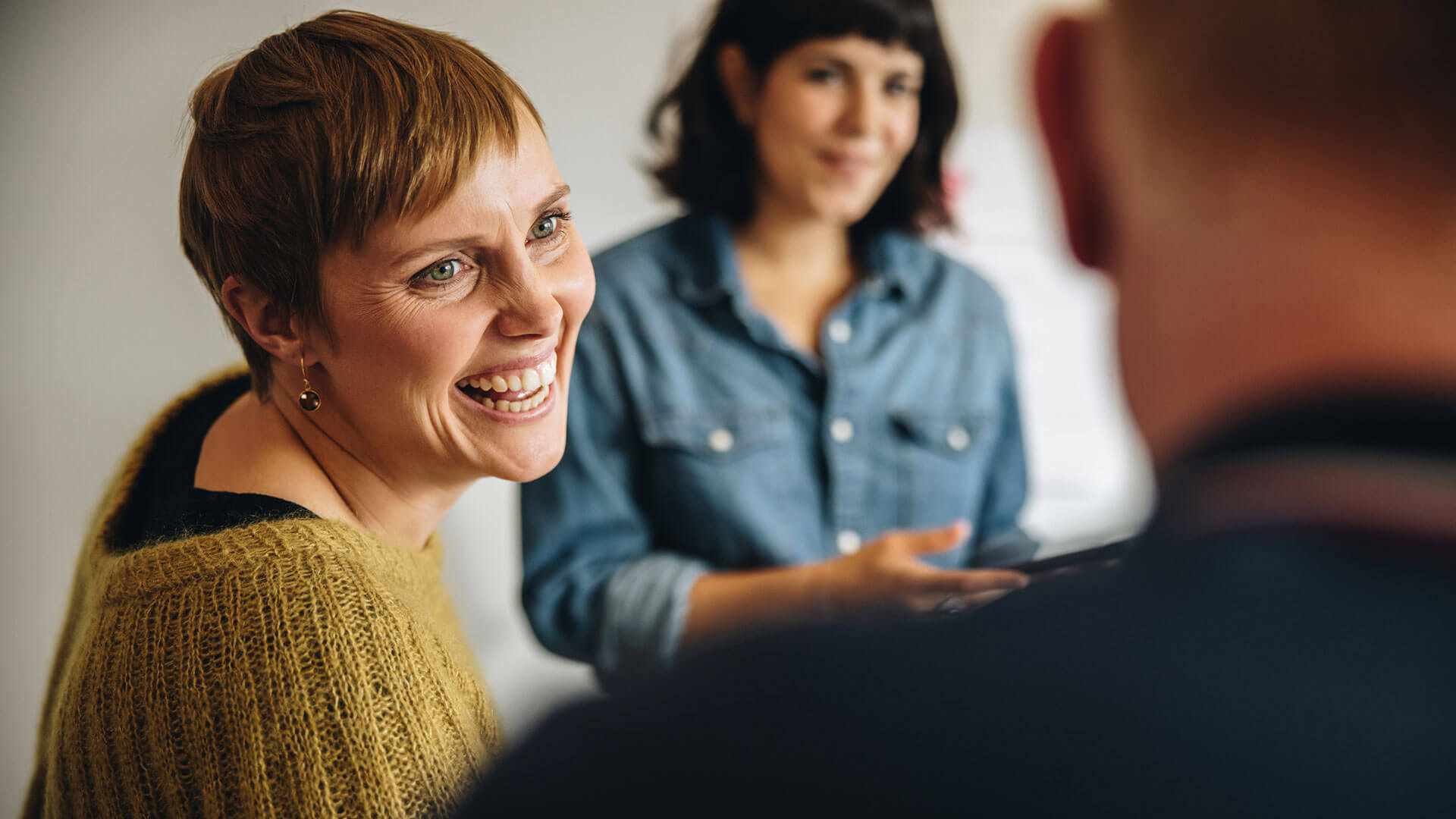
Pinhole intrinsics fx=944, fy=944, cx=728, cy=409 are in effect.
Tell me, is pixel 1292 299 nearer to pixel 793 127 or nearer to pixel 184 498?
pixel 184 498

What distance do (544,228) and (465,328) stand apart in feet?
0.22

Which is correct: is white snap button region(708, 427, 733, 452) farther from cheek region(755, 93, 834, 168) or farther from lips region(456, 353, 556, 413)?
lips region(456, 353, 556, 413)

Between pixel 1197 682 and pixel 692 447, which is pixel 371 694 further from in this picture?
pixel 692 447

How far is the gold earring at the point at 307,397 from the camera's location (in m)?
0.51

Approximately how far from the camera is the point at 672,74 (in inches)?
A: 41.8

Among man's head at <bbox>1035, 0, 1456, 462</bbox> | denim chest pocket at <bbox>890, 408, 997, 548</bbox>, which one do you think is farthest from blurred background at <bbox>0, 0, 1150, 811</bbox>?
denim chest pocket at <bbox>890, 408, 997, 548</bbox>

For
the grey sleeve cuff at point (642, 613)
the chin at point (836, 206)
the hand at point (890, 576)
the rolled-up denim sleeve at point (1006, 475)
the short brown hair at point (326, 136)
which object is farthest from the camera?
the rolled-up denim sleeve at point (1006, 475)

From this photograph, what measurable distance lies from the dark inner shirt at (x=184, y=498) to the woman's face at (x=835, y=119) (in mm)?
546

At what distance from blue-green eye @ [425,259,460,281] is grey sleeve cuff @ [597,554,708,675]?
453mm

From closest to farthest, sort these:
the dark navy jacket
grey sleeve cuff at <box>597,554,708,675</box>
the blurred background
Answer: the dark navy jacket
the blurred background
grey sleeve cuff at <box>597,554,708,675</box>

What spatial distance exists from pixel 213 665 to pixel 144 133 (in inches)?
13.4

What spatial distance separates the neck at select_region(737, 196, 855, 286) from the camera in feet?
3.31

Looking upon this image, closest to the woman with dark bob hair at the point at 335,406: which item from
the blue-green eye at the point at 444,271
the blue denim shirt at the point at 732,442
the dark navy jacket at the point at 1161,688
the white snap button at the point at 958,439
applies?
the blue-green eye at the point at 444,271

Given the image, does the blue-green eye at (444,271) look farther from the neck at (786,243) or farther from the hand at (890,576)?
the neck at (786,243)
